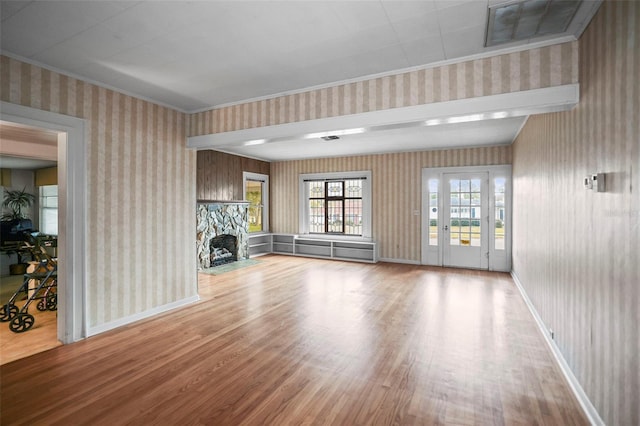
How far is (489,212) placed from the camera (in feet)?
21.5

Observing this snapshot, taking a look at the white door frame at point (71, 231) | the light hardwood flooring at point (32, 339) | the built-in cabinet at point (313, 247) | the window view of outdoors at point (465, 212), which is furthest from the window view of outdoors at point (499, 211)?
the light hardwood flooring at point (32, 339)

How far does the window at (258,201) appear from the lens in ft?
28.3

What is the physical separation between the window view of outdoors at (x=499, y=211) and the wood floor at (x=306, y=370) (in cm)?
235

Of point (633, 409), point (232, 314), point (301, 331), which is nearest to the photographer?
point (633, 409)

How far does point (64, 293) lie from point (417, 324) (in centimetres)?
374

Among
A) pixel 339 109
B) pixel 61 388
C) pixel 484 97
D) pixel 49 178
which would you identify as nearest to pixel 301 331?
pixel 61 388

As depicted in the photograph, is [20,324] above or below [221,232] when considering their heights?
below

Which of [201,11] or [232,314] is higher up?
[201,11]

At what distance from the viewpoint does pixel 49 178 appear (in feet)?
25.1

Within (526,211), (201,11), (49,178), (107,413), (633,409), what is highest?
(201,11)

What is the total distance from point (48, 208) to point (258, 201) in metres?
5.25

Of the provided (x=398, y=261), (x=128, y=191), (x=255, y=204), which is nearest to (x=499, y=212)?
(x=398, y=261)

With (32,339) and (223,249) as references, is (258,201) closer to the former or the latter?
(223,249)

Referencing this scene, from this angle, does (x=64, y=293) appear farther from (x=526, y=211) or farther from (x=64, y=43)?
(x=526, y=211)
